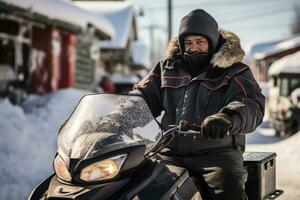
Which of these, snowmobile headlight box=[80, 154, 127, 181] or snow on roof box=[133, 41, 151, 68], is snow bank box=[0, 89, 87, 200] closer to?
snowmobile headlight box=[80, 154, 127, 181]

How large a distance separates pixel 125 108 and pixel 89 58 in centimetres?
1707

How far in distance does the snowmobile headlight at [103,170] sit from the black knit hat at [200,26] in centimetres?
122

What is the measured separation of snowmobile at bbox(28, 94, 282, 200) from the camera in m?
2.36

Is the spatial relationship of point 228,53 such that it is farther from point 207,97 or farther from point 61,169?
point 61,169

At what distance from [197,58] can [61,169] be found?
4.14 feet

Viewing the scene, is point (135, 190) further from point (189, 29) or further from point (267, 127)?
point (267, 127)

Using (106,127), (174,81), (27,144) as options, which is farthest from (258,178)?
(27,144)

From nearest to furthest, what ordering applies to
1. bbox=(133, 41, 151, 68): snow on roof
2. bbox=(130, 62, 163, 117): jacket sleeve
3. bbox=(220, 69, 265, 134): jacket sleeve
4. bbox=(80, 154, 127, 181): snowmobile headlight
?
bbox=(80, 154, 127, 181): snowmobile headlight, bbox=(220, 69, 265, 134): jacket sleeve, bbox=(130, 62, 163, 117): jacket sleeve, bbox=(133, 41, 151, 68): snow on roof

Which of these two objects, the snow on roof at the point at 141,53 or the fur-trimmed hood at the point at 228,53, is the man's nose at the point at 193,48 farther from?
the snow on roof at the point at 141,53

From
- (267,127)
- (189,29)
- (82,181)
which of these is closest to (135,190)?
(82,181)

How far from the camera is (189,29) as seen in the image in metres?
3.27

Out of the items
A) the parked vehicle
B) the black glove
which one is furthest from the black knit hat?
the parked vehicle

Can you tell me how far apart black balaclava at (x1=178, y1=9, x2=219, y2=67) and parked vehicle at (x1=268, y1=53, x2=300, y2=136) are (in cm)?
1068

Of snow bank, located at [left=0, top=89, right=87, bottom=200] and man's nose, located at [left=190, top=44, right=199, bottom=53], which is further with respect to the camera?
snow bank, located at [left=0, top=89, right=87, bottom=200]
